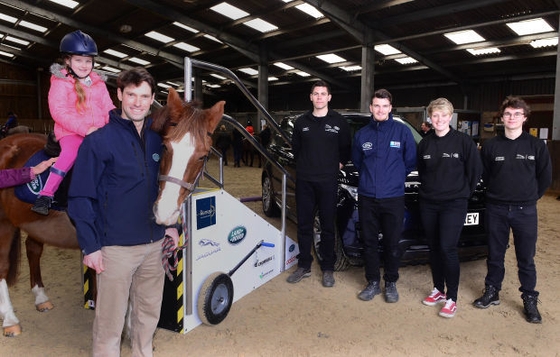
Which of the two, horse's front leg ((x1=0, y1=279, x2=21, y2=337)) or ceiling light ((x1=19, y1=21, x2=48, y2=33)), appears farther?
ceiling light ((x1=19, y1=21, x2=48, y2=33))

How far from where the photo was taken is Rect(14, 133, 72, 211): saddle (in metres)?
2.67

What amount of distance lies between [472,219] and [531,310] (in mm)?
862

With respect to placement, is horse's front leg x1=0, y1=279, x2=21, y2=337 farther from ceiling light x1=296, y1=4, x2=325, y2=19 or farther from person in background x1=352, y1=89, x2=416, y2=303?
ceiling light x1=296, y1=4, x2=325, y2=19

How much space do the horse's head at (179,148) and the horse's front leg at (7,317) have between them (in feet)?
6.36

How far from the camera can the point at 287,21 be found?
13.9 meters

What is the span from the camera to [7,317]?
2967mm

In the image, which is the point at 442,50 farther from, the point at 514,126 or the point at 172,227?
the point at 172,227

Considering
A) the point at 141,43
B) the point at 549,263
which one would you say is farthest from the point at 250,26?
the point at 549,263

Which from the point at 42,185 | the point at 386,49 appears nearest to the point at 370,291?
the point at 42,185

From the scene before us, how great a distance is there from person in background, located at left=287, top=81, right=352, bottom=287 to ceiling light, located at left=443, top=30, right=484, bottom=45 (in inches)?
428

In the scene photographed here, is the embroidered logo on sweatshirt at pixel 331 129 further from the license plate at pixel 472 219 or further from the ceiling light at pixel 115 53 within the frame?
the ceiling light at pixel 115 53

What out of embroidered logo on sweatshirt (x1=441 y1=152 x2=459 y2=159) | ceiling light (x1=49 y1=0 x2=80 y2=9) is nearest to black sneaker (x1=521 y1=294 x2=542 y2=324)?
embroidered logo on sweatshirt (x1=441 y1=152 x2=459 y2=159)

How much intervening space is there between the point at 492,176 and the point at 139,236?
8.76ft

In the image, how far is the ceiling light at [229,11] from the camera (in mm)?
13172
